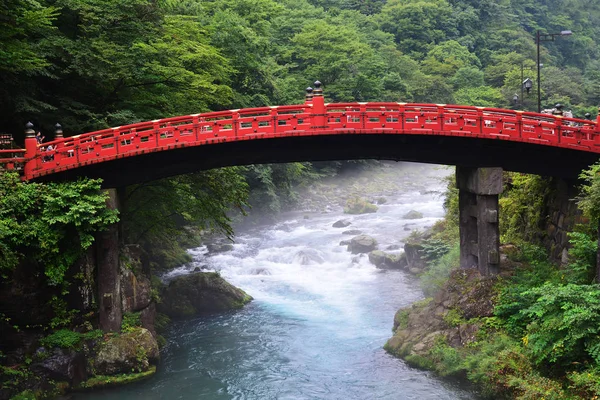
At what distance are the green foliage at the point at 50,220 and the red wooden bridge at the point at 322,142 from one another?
136cm

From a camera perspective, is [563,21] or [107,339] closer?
[107,339]

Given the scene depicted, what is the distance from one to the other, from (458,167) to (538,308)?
9447mm

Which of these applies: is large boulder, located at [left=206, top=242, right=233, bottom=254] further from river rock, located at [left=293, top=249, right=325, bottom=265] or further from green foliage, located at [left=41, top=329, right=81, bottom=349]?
green foliage, located at [left=41, top=329, right=81, bottom=349]

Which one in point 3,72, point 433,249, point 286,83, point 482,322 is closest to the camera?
point 482,322

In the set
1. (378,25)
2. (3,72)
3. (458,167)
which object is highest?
(378,25)

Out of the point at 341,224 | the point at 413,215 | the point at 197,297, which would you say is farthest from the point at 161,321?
the point at 413,215

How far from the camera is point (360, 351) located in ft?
98.3

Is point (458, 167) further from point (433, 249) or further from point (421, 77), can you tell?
point (421, 77)

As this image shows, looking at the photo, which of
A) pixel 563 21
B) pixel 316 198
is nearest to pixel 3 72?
pixel 316 198

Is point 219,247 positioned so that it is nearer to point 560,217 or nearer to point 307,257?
point 307,257

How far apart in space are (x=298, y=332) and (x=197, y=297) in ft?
22.3

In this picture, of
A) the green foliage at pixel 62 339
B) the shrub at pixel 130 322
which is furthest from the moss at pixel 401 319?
the green foliage at pixel 62 339

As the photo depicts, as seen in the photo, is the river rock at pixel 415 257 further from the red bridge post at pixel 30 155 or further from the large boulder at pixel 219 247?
the red bridge post at pixel 30 155

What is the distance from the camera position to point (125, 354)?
27.1 meters
